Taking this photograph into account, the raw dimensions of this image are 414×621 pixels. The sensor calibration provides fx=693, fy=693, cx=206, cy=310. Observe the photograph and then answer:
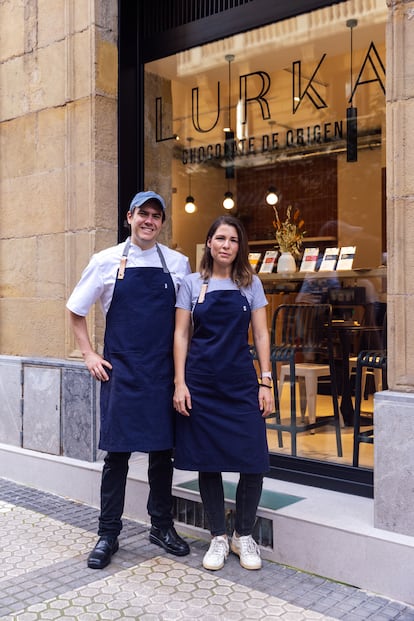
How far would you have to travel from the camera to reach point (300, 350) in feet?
18.4

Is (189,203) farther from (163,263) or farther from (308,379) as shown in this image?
(163,263)

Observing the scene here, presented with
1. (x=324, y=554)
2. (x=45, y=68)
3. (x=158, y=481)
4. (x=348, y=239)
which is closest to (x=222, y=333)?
(x=158, y=481)

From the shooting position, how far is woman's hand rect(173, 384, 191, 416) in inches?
146

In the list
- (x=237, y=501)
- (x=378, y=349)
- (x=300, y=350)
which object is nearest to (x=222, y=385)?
(x=237, y=501)

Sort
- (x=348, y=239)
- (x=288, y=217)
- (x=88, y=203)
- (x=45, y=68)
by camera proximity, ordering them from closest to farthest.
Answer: (x=88, y=203), (x=45, y=68), (x=348, y=239), (x=288, y=217)

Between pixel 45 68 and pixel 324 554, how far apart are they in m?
4.23

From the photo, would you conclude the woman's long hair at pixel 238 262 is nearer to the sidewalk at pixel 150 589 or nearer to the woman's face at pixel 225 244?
the woman's face at pixel 225 244

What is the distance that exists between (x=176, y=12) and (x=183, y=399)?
3244 millimetres

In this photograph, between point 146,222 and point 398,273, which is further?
point 146,222

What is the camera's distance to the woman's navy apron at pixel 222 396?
3.69 meters

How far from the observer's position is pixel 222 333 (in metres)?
3.71

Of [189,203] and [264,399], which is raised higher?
[189,203]

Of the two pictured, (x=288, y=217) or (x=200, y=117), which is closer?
(x=200, y=117)

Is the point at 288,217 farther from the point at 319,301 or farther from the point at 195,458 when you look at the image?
the point at 195,458
